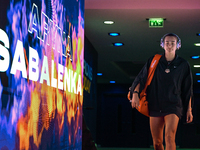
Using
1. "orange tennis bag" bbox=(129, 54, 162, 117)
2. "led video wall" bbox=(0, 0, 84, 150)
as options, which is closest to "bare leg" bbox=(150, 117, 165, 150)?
"orange tennis bag" bbox=(129, 54, 162, 117)

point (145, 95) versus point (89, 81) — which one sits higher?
point (89, 81)

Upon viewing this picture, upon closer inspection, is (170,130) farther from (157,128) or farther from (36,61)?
(36,61)

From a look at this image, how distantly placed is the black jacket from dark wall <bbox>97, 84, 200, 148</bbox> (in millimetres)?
11363

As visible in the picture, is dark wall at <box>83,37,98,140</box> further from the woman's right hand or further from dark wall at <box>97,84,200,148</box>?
dark wall at <box>97,84,200,148</box>

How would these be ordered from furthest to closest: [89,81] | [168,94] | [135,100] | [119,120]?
[119,120] < [89,81] < [135,100] < [168,94]

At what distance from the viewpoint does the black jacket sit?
9.79 feet

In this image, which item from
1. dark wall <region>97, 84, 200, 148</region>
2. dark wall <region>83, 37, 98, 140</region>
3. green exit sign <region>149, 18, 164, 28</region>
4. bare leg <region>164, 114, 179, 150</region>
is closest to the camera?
bare leg <region>164, 114, 179, 150</region>

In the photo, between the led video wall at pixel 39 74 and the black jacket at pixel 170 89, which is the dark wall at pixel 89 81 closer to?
the black jacket at pixel 170 89

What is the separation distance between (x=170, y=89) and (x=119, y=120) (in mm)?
11637

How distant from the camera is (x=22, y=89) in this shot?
5.06ft

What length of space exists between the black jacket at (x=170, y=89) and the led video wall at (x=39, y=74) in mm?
706

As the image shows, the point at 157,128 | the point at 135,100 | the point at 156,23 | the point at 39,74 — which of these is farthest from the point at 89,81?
the point at 39,74

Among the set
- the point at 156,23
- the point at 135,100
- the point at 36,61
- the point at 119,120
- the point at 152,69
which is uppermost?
the point at 156,23

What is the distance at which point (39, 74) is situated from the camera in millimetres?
1799
